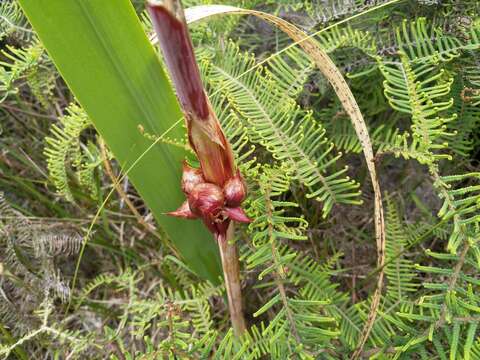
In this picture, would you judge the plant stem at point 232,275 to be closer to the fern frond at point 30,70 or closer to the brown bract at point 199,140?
the brown bract at point 199,140

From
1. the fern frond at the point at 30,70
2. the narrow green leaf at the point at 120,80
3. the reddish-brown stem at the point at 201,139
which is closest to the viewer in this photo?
the reddish-brown stem at the point at 201,139

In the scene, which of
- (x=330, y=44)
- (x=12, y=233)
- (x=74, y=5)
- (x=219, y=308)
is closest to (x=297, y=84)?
(x=330, y=44)

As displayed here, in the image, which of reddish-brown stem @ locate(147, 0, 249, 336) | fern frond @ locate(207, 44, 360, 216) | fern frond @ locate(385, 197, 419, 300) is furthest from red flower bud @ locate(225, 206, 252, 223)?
fern frond @ locate(385, 197, 419, 300)

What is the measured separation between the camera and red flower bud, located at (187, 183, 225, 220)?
552mm

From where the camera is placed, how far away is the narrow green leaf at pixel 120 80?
1.79ft

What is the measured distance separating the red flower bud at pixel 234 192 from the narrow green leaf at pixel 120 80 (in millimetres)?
132

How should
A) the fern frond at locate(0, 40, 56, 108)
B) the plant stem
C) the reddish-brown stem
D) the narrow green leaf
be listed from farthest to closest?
1. the fern frond at locate(0, 40, 56, 108)
2. the plant stem
3. the narrow green leaf
4. the reddish-brown stem

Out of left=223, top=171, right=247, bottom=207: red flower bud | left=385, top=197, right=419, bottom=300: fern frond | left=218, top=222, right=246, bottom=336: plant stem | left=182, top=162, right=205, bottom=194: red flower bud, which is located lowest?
left=385, top=197, right=419, bottom=300: fern frond

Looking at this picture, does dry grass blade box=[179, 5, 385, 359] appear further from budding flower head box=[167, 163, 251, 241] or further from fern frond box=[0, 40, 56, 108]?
fern frond box=[0, 40, 56, 108]

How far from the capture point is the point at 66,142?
2.63 feet

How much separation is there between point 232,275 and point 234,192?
184 millimetres

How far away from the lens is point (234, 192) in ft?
1.83

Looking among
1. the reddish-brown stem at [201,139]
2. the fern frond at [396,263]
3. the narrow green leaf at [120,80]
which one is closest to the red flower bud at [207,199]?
the reddish-brown stem at [201,139]

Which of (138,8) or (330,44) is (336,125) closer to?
(330,44)
